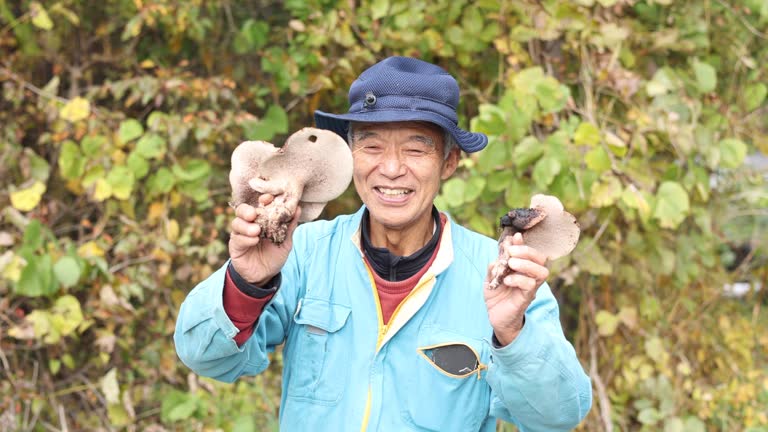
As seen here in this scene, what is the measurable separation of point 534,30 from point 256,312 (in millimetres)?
2146

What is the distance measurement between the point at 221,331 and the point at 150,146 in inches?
79.5

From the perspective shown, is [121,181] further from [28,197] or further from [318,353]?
[318,353]

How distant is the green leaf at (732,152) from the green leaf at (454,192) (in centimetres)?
115

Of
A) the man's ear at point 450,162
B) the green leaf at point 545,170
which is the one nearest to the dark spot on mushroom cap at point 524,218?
the man's ear at point 450,162

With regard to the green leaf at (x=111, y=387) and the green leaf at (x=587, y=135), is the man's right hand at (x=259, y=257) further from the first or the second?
the green leaf at (x=111, y=387)

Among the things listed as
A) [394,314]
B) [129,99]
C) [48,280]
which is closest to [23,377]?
[48,280]

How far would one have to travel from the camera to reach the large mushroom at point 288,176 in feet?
5.41

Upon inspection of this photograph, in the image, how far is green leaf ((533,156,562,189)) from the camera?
306 cm

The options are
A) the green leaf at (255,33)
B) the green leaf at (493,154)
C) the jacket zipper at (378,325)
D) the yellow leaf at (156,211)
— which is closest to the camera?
the jacket zipper at (378,325)

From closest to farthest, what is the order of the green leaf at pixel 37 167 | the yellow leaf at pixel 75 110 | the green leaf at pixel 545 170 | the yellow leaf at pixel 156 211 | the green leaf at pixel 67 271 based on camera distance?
the green leaf at pixel 545 170 < the green leaf at pixel 67 271 < the yellow leaf at pixel 75 110 < the green leaf at pixel 37 167 < the yellow leaf at pixel 156 211

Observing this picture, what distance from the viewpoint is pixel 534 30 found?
3.41 m

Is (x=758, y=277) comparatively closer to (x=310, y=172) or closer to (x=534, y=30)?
(x=534, y=30)

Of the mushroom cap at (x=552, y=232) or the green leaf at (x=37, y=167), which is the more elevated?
the green leaf at (x=37, y=167)

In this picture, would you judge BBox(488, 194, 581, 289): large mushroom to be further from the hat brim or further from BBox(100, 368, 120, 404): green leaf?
BBox(100, 368, 120, 404): green leaf
